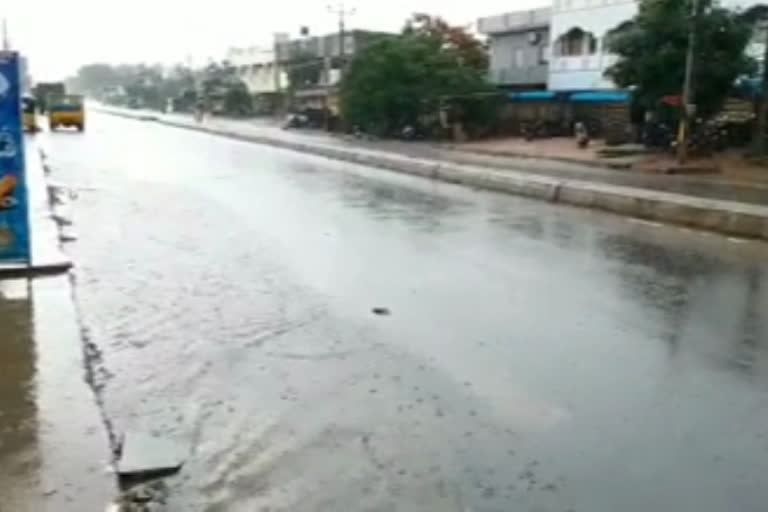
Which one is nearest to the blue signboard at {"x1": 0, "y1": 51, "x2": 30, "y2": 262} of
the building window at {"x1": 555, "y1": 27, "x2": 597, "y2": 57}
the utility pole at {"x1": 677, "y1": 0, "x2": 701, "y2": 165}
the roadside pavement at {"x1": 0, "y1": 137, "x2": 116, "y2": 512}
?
the roadside pavement at {"x1": 0, "y1": 137, "x2": 116, "y2": 512}

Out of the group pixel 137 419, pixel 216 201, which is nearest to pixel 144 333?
pixel 137 419

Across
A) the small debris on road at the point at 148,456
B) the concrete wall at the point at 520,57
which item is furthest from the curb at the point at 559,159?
the small debris on road at the point at 148,456

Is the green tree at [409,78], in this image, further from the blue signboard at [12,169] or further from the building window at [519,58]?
the blue signboard at [12,169]

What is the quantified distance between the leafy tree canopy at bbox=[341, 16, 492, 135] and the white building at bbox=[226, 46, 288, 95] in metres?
45.3

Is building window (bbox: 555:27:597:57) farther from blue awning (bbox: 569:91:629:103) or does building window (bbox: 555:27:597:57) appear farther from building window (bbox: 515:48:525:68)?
building window (bbox: 515:48:525:68)

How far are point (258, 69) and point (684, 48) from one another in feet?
265

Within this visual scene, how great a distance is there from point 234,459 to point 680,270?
23.7 ft

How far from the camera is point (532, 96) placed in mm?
47594

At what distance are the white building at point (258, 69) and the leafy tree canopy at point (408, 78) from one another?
45326 millimetres

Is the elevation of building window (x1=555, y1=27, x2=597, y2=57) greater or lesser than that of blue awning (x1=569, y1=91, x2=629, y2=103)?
greater

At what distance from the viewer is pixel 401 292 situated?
8742 millimetres

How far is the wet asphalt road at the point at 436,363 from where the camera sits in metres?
4.31

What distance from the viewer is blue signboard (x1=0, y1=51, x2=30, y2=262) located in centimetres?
815

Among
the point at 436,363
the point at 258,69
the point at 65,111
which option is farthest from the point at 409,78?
the point at 258,69
